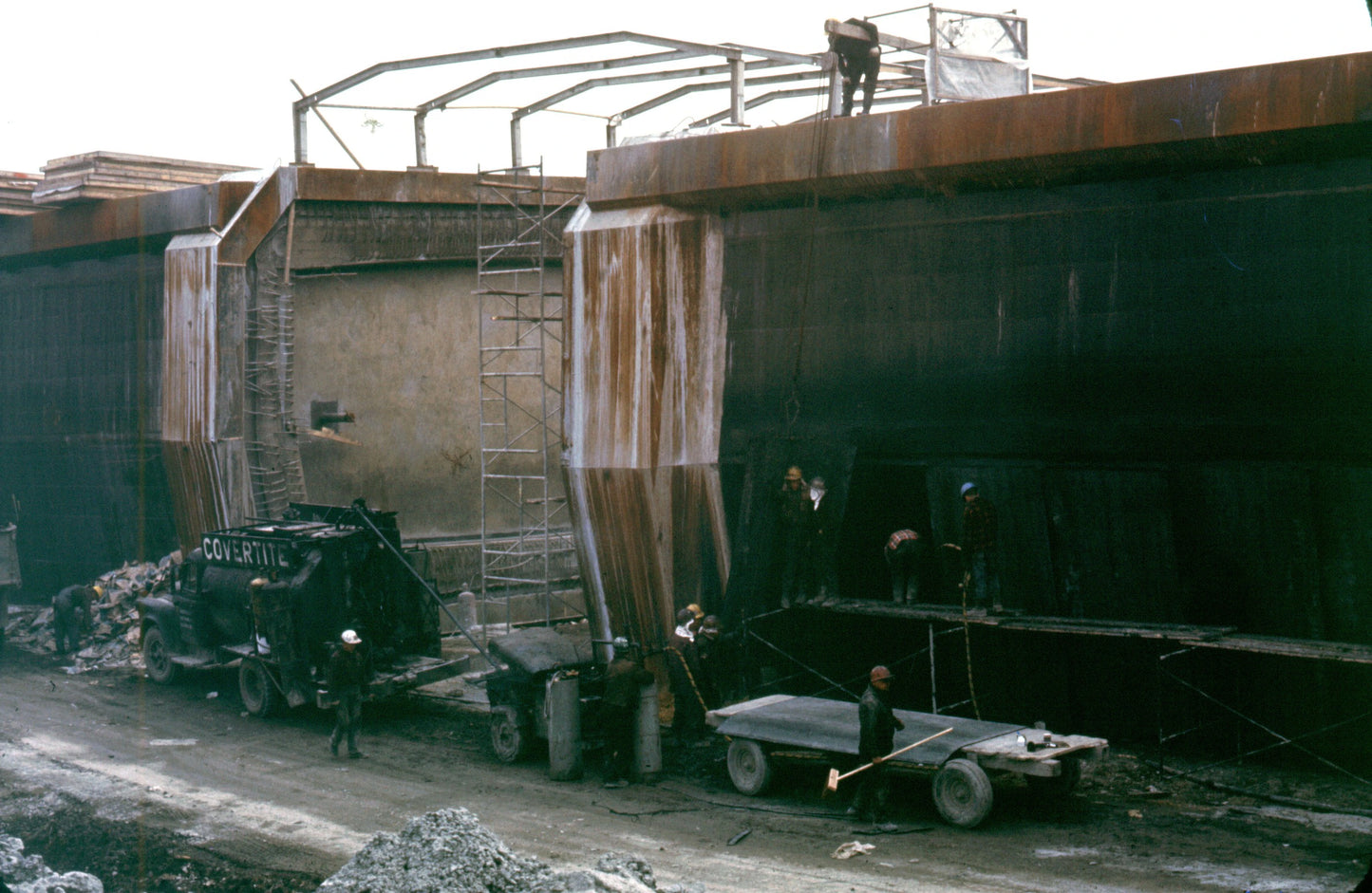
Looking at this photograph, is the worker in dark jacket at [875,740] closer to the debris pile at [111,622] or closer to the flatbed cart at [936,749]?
the flatbed cart at [936,749]

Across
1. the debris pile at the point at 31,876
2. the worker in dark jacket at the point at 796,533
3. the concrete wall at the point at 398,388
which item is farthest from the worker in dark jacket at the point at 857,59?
the debris pile at the point at 31,876

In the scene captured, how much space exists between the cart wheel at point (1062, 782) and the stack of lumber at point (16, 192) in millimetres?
22006

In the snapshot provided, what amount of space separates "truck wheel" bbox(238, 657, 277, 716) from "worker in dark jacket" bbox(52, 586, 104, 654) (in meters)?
5.81

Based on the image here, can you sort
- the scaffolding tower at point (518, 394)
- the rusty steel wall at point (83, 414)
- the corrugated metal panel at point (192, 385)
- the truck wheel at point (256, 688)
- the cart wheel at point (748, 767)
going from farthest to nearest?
1. the rusty steel wall at point (83, 414)
2. the scaffolding tower at point (518, 394)
3. the corrugated metal panel at point (192, 385)
4. the truck wheel at point (256, 688)
5. the cart wheel at point (748, 767)

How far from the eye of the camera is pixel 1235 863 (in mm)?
10156

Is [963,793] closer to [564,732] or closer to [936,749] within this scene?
[936,749]

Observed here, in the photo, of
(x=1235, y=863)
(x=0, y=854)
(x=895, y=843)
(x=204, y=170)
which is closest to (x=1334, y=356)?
(x=1235, y=863)

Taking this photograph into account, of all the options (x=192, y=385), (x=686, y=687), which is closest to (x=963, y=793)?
(x=686, y=687)

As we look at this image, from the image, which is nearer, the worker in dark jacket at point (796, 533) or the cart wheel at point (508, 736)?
the cart wheel at point (508, 736)

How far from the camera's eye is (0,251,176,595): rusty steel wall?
24.5m

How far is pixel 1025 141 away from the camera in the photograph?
45.4ft

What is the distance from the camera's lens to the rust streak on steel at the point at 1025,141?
1236cm

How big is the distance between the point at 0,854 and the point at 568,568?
14867 mm

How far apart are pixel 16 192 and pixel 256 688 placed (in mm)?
13160
